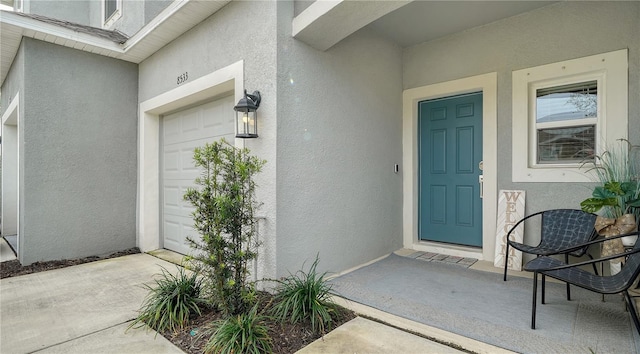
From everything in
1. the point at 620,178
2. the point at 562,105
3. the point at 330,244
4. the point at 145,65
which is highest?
the point at 145,65

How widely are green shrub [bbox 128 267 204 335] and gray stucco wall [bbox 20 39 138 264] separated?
2.77m

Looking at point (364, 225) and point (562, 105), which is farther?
point (364, 225)

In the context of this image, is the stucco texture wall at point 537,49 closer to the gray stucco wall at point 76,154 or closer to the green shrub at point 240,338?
the green shrub at point 240,338

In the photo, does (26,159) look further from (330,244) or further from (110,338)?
(330,244)

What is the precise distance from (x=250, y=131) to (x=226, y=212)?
1.13 m

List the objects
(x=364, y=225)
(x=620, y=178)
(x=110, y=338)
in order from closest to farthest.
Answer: (x=110, y=338) < (x=620, y=178) < (x=364, y=225)

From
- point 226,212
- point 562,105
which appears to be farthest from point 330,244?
point 562,105

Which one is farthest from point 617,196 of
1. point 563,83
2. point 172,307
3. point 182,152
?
point 182,152

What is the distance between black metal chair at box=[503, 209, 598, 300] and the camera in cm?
325

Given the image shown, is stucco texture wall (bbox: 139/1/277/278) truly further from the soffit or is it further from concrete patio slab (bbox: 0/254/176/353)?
concrete patio slab (bbox: 0/254/176/353)

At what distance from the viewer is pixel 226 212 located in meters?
2.42

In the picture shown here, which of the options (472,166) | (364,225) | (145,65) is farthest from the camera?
(145,65)

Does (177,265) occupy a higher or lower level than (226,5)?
lower

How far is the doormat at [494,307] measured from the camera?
220 centimetres
